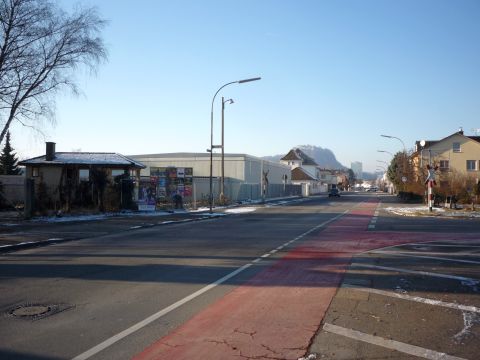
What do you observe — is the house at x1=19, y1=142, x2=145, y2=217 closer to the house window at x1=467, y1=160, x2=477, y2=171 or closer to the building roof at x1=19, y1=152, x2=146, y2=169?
the building roof at x1=19, y1=152, x2=146, y2=169

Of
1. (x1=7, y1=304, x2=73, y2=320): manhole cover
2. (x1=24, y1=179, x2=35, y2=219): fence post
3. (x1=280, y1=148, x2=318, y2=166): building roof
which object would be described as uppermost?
(x1=280, y1=148, x2=318, y2=166): building roof

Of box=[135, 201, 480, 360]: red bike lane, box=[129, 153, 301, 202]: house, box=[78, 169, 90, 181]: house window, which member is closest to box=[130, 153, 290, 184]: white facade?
box=[129, 153, 301, 202]: house

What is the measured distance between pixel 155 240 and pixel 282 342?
38.1ft

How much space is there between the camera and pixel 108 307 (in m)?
7.36

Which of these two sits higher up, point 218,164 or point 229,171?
point 218,164

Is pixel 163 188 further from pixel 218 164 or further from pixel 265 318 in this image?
pixel 265 318

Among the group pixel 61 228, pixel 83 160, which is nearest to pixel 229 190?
pixel 83 160

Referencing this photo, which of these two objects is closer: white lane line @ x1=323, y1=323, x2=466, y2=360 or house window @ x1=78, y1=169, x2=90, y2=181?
white lane line @ x1=323, y1=323, x2=466, y2=360

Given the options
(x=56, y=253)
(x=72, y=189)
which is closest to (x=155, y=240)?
(x=56, y=253)

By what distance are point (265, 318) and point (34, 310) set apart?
3310 mm

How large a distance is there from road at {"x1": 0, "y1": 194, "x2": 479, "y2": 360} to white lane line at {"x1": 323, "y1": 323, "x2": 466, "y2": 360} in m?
0.21

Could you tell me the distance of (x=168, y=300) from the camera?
25.6 feet

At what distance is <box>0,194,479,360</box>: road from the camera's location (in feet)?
18.4

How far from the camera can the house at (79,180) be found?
2905 cm
